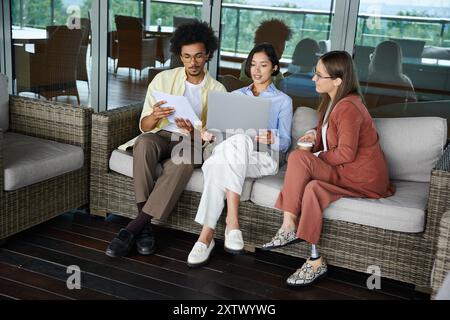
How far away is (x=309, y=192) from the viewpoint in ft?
8.63

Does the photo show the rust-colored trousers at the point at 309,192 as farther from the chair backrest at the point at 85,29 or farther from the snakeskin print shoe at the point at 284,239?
the chair backrest at the point at 85,29

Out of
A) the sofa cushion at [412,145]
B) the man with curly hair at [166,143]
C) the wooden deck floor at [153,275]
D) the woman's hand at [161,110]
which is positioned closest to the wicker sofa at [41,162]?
the wooden deck floor at [153,275]

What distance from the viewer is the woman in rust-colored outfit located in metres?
2.64

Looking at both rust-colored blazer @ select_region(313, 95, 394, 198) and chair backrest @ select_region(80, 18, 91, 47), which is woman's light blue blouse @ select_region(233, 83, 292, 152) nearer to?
rust-colored blazer @ select_region(313, 95, 394, 198)

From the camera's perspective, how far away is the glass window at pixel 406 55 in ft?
13.7

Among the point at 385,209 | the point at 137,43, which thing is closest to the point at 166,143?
the point at 385,209

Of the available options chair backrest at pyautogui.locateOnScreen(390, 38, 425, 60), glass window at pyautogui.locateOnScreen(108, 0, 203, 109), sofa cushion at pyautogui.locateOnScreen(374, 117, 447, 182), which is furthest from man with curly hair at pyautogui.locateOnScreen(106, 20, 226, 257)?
glass window at pyautogui.locateOnScreen(108, 0, 203, 109)

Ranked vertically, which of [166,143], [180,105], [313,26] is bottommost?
[166,143]

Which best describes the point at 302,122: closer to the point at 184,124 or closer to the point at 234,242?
the point at 184,124

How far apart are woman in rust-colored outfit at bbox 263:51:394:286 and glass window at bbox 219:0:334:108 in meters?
1.74

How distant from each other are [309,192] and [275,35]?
2.32m

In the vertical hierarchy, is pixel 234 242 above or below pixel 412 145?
below

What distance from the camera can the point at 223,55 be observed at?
485cm
